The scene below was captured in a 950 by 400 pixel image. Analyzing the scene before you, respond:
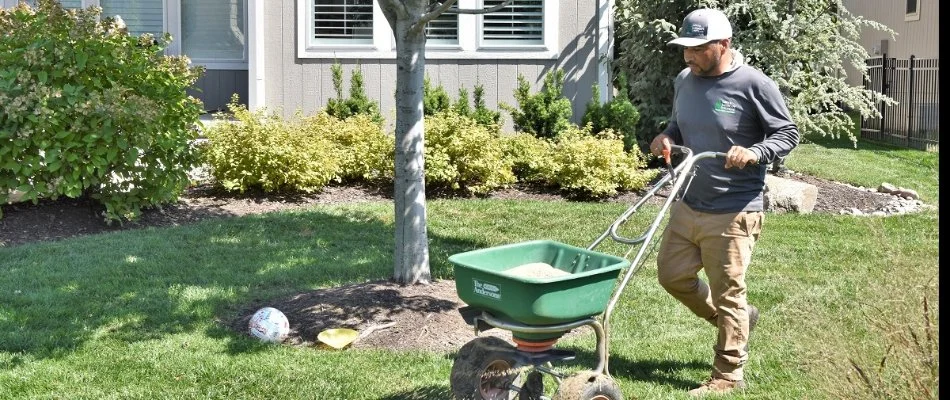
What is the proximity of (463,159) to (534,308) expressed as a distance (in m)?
6.76

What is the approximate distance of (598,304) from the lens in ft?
15.6

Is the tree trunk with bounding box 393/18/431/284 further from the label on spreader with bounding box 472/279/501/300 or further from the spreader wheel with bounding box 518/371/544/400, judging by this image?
the label on spreader with bounding box 472/279/501/300

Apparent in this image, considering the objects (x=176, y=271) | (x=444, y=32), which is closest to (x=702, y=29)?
(x=176, y=271)

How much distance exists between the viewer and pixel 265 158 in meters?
10.8

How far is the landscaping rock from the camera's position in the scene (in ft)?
36.3

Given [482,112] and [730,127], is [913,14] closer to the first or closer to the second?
[482,112]

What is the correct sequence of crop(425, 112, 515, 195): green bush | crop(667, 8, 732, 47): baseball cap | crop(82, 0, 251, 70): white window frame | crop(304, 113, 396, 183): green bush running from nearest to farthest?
1. crop(667, 8, 732, 47): baseball cap
2. crop(425, 112, 515, 195): green bush
3. crop(304, 113, 396, 183): green bush
4. crop(82, 0, 251, 70): white window frame

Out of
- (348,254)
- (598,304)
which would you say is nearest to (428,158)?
(348,254)

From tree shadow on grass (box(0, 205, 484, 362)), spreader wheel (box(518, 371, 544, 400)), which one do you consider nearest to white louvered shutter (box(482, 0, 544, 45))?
tree shadow on grass (box(0, 205, 484, 362))

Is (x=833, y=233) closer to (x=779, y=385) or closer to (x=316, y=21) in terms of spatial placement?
(x=779, y=385)

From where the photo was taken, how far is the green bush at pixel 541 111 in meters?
12.9

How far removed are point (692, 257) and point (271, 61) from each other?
900 centimetres

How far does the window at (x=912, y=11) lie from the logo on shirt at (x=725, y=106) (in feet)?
58.6

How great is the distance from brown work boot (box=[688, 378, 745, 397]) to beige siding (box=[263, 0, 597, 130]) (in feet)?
28.0
